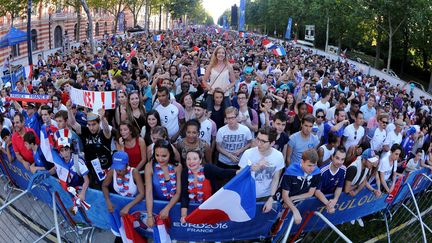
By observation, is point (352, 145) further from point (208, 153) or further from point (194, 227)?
point (194, 227)

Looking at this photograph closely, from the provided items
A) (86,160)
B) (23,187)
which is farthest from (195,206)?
(23,187)

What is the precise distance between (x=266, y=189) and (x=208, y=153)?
1.22 metres

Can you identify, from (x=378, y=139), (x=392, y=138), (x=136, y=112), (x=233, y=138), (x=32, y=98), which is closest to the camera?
(x=233, y=138)

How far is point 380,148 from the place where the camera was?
7438 mm

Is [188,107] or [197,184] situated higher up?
[188,107]

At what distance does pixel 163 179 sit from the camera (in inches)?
187

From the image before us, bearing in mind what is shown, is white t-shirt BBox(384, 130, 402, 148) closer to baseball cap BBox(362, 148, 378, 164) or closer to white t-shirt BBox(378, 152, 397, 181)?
white t-shirt BBox(378, 152, 397, 181)

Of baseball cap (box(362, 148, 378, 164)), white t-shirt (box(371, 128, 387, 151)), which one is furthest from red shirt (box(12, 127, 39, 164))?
white t-shirt (box(371, 128, 387, 151))

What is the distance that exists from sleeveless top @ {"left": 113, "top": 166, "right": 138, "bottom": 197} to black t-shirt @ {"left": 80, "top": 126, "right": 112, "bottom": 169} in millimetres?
596

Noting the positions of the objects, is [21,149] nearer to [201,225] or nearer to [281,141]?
[201,225]

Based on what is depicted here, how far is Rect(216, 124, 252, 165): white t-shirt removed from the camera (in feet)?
18.9

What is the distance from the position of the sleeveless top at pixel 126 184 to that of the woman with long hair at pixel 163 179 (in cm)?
24

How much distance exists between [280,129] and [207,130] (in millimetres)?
1181

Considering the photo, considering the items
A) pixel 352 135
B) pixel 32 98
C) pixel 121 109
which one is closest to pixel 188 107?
pixel 121 109
